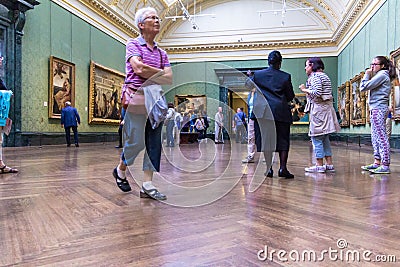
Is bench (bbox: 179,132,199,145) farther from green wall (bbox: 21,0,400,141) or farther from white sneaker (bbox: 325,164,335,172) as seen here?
white sneaker (bbox: 325,164,335,172)

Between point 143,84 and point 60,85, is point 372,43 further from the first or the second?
point 143,84

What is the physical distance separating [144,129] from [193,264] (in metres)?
1.46

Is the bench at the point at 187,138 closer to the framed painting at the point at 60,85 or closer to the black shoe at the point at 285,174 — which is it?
the framed painting at the point at 60,85

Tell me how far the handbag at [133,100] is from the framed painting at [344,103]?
15.0 m

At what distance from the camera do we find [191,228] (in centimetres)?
203

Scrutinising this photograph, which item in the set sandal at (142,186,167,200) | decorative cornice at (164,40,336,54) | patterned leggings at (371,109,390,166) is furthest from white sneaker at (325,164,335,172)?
decorative cornice at (164,40,336,54)

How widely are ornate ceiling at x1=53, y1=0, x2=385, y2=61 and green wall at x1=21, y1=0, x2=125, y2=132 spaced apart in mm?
3294

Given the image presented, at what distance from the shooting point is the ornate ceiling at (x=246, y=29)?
709 inches

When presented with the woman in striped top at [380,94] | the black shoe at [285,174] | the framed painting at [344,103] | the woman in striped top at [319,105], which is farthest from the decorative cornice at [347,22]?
the black shoe at [285,174]

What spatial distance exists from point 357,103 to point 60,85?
11.5 m

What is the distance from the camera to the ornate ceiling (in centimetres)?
1800

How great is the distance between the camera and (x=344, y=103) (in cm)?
1708

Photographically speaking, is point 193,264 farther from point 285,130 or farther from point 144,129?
point 285,130

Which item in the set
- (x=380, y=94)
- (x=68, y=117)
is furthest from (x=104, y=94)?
(x=380, y=94)
